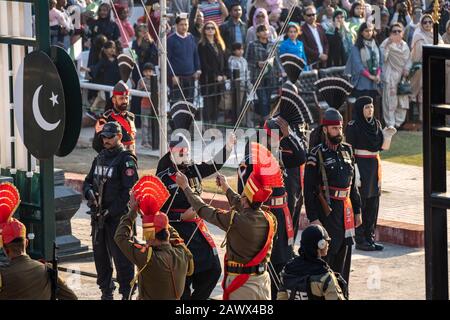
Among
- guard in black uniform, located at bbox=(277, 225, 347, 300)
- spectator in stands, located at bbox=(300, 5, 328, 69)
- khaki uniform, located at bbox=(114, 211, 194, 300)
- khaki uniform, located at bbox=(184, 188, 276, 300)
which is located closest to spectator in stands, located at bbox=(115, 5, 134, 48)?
spectator in stands, located at bbox=(300, 5, 328, 69)

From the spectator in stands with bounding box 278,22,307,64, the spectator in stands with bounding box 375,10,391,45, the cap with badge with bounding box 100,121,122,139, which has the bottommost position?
the cap with badge with bounding box 100,121,122,139

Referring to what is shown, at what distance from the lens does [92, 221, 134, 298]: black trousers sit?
14242 millimetres

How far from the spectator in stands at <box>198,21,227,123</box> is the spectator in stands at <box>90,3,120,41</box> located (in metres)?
1.46

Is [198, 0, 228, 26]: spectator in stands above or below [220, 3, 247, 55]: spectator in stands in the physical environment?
above

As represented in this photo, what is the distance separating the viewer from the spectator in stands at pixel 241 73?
23.2m

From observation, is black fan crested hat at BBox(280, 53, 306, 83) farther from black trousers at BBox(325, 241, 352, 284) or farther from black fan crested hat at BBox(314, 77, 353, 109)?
black trousers at BBox(325, 241, 352, 284)

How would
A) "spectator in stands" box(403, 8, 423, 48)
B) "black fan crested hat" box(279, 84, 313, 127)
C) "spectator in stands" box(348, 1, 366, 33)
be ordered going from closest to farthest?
"black fan crested hat" box(279, 84, 313, 127), "spectator in stands" box(348, 1, 366, 33), "spectator in stands" box(403, 8, 423, 48)

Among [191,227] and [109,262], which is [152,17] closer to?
[109,262]

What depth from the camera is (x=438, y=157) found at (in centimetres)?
1016

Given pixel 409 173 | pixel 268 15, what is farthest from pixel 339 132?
pixel 268 15

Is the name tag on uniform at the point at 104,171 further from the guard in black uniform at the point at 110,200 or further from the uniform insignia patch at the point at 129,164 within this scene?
the uniform insignia patch at the point at 129,164

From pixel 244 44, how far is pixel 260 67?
1272 mm
